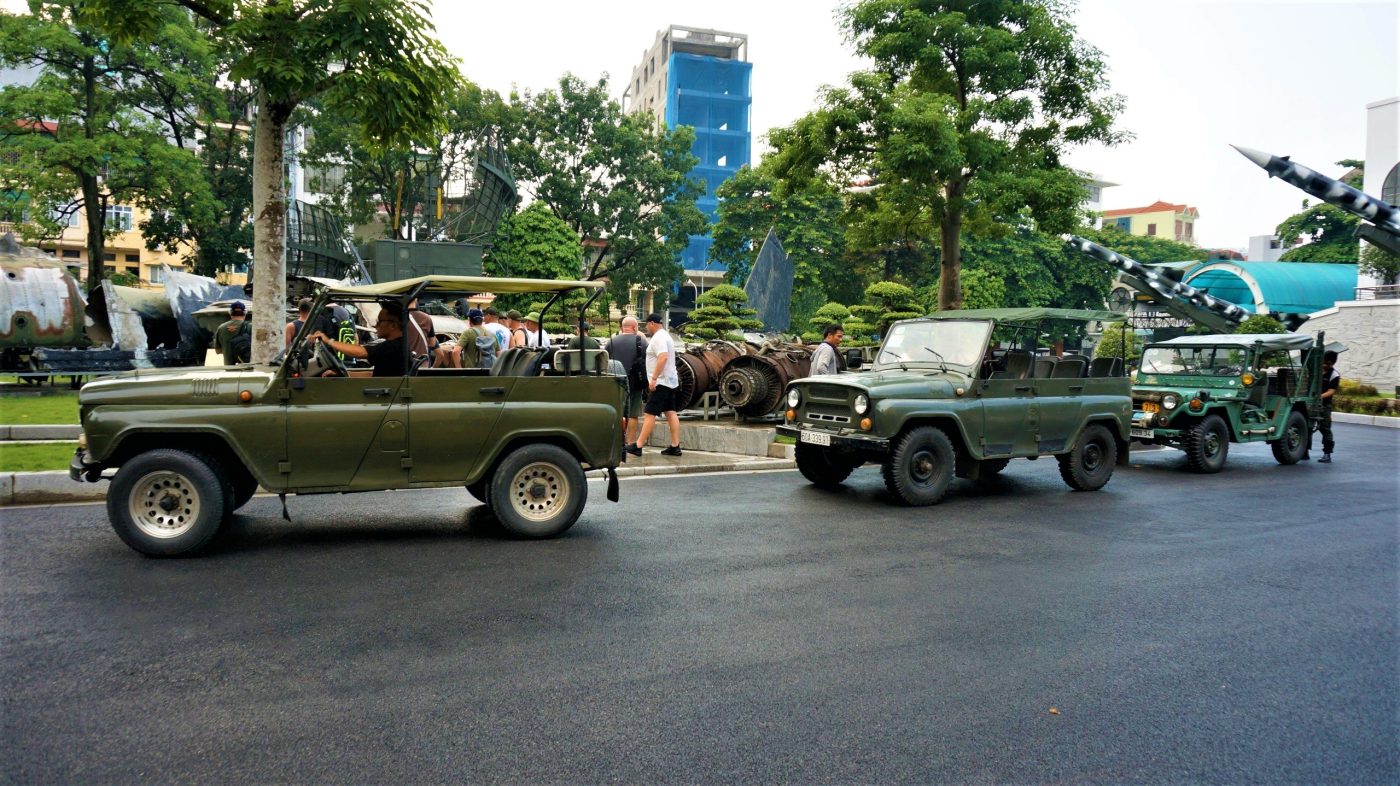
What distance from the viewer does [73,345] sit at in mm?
18797

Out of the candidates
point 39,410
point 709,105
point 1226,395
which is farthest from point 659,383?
point 709,105

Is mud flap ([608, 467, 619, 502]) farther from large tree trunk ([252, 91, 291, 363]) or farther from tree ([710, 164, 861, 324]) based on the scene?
tree ([710, 164, 861, 324])

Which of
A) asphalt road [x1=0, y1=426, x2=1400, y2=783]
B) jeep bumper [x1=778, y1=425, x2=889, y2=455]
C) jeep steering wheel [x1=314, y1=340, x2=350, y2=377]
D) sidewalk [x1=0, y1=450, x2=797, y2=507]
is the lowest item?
asphalt road [x1=0, y1=426, x2=1400, y2=783]

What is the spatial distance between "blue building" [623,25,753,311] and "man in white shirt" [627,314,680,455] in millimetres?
62847

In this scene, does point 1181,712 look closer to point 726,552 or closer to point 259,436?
point 726,552

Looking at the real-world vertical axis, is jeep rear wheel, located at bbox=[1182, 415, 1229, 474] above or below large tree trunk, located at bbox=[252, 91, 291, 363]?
below

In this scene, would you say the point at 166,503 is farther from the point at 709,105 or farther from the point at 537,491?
the point at 709,105

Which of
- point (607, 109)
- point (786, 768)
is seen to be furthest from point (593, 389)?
point (607, 109)

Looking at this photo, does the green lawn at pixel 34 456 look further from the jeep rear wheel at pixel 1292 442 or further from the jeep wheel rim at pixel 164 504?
the jeep rear wheel at pixel 1292 442

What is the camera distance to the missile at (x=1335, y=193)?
3111 cm

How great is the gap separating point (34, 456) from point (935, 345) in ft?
33.7

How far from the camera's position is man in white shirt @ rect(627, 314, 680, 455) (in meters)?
11.9

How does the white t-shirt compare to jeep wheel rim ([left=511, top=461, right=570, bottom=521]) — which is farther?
the white t-shirt

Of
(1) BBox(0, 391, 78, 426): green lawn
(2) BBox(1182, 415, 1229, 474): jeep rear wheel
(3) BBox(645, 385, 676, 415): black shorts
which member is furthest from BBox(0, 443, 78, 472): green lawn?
(2) BBox(1182, 415, 1229, 474): jeep rear wheel
